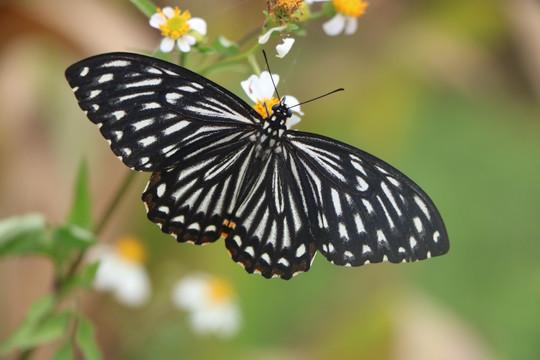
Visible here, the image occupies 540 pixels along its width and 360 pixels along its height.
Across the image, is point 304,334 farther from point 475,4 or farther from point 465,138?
point 475,4

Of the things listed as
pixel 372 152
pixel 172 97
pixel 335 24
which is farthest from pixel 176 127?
pixel 372 152

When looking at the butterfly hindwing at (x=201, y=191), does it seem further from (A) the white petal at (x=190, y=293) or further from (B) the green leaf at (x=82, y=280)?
Answer: (A) the white petal at (x=190, y=293)

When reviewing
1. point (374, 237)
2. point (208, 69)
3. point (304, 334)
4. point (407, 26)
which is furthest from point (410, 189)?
point (407, 26)

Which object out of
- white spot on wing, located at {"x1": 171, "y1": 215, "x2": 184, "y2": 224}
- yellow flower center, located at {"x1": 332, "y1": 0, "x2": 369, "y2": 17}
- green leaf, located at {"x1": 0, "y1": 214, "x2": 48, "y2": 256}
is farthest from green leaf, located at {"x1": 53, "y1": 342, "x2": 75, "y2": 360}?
yellow flower center, located at {"x1": 332, "y1": 0, "x2": 369, "y2": 17}

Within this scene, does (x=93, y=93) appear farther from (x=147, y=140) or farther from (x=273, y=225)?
(x=273, y=225)

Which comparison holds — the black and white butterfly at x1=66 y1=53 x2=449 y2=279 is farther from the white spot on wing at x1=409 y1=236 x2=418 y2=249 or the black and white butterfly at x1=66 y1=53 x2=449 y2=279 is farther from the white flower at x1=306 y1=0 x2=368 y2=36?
the white flower at x1=306 y1=0 x2=368 y2=36
